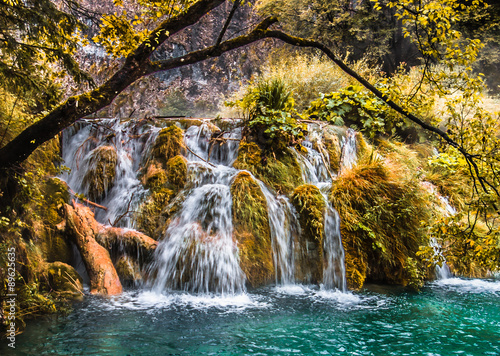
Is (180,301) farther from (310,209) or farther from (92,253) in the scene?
(310,209)

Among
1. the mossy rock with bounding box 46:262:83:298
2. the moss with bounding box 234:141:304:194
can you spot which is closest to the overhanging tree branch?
the mossy rock with bounding box 46:262:83:298

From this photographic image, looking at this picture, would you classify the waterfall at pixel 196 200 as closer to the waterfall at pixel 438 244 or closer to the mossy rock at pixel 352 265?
the mossy rock at pixel 352 265

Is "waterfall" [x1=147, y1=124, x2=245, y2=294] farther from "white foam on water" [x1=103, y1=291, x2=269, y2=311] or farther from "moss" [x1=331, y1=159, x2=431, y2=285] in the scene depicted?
"moss" [x1=331, y1=159, x2=431, y2=285]

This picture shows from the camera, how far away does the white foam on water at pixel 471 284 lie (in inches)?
184

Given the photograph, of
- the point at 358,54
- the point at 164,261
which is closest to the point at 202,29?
the point at 358,54

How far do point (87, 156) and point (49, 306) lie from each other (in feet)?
12.4

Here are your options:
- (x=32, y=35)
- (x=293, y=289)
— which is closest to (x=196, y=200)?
(x=293, y=289)

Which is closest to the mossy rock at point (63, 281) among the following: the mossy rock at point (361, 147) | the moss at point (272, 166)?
the moss at point (272, 166)

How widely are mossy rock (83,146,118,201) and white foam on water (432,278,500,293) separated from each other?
6176mm

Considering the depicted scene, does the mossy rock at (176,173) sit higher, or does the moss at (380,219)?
the mossy rock at (176,173)

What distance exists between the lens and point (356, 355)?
107 inches

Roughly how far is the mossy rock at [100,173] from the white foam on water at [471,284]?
6176 millimetres

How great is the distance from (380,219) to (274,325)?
282 cm

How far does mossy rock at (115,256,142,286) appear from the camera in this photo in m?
4.43
